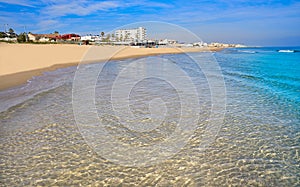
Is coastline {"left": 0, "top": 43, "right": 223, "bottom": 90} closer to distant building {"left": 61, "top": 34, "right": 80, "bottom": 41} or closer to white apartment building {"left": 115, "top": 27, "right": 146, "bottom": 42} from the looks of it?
white apartment building {"left": 115, "top": 27, "right": 146, "bottom": 42}

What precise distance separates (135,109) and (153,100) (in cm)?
143

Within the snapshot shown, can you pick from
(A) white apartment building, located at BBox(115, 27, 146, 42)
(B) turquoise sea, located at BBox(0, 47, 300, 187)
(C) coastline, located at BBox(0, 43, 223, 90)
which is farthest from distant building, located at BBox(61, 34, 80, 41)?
(B) turquoise sea, located at BBox(0, 47, 300, 187)

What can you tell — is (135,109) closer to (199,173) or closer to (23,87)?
(199,173)

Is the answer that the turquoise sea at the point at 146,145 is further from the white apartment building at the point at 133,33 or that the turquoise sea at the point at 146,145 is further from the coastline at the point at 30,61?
the white apartment building at the point at 133,33

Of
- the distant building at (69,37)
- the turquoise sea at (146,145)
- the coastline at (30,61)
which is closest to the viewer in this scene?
the turquoise sea at (146,145)

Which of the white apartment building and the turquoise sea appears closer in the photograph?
the turquoise sea

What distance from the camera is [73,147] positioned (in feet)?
16.0

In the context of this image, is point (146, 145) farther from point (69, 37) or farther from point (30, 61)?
point (69, 37)

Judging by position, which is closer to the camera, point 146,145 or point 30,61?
point 146,145

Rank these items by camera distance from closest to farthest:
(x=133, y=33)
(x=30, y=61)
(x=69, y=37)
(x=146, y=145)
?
(x=146, y=145), (x=30, y=61), (x=133, y=33), (x=69, y=37)

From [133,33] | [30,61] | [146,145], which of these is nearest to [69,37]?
[133,33]

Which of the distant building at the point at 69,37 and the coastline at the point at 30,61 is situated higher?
the distant building at the point at 69,37

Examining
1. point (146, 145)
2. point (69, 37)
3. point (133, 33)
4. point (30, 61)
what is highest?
point (69, 37)

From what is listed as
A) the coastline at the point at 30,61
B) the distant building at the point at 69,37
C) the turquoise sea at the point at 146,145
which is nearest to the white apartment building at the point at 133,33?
the coastline at the point at 30,61
